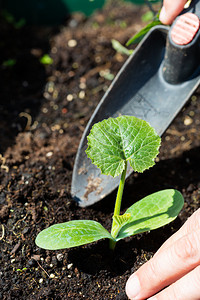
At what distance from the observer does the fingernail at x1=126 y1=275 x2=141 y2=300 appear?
44.9 inches

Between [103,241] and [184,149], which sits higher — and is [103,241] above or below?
above

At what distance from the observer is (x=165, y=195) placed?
51.0 inches

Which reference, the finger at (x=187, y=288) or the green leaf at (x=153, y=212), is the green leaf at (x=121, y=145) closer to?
the green leaf at (x=153, y=212)

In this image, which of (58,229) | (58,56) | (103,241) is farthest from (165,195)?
(58,56)

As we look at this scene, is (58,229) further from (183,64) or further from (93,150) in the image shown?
(183,64)

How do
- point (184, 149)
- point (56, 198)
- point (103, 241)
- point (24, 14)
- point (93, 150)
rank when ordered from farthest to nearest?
point (24, 14) < point (184, 149) < point (56, 198) < point (103, 241) < point (93, 150)

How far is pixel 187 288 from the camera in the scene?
104 centimetres

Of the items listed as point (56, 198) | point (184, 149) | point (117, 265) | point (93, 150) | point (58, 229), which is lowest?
point (184, 149)

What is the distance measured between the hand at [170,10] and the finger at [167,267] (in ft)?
2.93

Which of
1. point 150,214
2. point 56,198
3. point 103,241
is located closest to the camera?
point 150,214

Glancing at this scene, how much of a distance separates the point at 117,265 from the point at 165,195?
31 centimetres

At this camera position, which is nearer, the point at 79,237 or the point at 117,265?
the point at 79,237

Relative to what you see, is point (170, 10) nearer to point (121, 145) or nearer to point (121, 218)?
point (121, 145)

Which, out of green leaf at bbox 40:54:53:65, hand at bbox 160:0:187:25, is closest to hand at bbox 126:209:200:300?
hand at bbox 160:0:187:25
